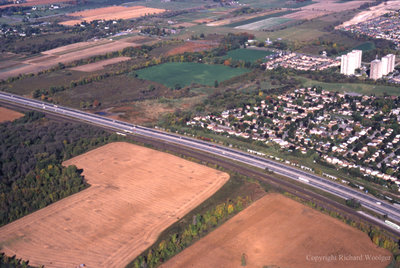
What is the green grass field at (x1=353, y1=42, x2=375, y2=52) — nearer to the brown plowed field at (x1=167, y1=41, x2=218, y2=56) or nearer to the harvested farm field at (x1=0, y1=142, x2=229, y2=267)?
the brown plowed field at (x1=167, y1=41, x2=218, y2=56)

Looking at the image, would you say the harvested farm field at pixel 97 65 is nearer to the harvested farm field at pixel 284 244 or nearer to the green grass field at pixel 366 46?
the green grass field at pixel 366 46

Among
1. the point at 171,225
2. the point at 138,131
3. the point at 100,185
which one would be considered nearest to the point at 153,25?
the point at 138,131

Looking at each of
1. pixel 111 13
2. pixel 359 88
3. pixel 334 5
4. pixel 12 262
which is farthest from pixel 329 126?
pixel 111 13

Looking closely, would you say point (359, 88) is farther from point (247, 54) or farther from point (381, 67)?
point (247, 54)

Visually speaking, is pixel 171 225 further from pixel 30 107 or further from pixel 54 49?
pixel 54 49

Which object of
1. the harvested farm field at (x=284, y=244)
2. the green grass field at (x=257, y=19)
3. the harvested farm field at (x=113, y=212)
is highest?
the green grass field at (x=257, y=19)

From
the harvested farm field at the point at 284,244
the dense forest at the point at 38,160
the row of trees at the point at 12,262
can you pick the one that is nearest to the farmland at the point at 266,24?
the dense forest at the point at 38,160
